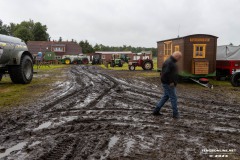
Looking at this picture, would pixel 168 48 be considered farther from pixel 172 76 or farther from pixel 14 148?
pixel 14 148

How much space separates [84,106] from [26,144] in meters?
3.28

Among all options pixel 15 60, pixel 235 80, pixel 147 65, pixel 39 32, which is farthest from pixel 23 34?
pixel 235 80

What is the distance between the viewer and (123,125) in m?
5.57

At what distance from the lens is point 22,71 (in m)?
12.0

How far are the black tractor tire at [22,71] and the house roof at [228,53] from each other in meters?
11.2

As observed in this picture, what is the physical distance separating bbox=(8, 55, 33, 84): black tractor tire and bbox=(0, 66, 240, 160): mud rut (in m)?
4.57

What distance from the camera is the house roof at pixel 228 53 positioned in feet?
49.0

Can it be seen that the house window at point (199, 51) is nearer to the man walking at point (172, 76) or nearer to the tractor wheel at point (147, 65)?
the man walking at point (172, 76)

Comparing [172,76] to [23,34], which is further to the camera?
[23,34]

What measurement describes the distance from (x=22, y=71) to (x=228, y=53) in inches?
461

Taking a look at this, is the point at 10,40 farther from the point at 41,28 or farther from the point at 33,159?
the point at 41,28

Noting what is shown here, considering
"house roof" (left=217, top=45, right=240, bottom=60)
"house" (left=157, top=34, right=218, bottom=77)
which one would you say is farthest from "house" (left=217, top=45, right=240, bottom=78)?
"house" (left=157, top=34, right=218, bottom=77)

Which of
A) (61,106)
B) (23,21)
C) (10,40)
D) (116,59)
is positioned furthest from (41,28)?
(61,106)

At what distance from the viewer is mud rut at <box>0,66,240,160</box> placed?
404cm
